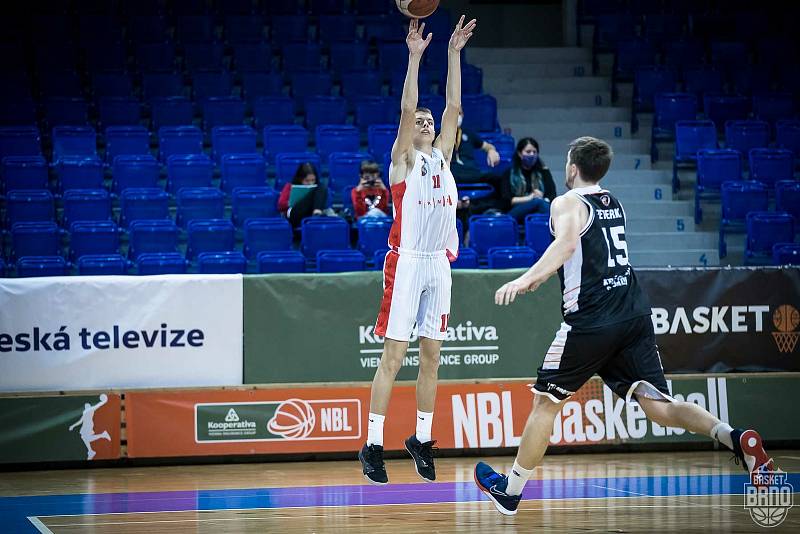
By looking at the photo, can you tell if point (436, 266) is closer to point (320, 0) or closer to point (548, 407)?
point (548, 407)

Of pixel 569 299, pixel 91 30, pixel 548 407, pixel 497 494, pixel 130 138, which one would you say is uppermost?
pixel 91 30

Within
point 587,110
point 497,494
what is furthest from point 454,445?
point 587,110

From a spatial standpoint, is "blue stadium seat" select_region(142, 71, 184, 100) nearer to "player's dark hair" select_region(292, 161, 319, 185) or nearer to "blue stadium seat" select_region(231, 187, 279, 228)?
"blue stadium seat" select_region(231, 187, 279, 228)

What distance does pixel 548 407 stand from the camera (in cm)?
662

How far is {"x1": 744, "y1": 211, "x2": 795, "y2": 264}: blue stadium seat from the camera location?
13.7 m

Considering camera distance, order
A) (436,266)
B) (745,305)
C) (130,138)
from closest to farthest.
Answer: (436,266) → (745,305) → (130,138)

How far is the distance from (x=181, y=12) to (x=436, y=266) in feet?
36.8

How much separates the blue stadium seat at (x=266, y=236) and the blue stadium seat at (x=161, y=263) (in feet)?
2.91

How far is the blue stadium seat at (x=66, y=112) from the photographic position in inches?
596

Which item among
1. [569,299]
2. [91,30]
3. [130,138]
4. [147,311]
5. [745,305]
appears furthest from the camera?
[91,30]

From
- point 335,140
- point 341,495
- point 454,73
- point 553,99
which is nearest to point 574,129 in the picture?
point 553,99

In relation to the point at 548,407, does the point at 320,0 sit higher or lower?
higher

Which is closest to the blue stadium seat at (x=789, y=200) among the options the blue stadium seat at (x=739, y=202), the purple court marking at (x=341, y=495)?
the blue stadium seat at (x=739, y=202)

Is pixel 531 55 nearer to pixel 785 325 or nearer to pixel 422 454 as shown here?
pixel 785 325
